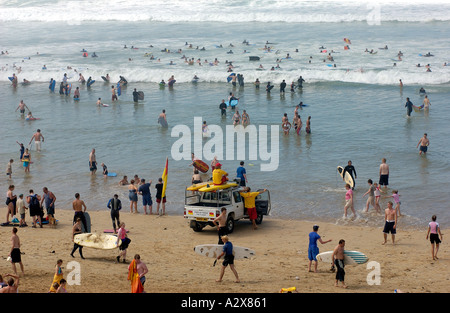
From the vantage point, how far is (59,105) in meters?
38.2

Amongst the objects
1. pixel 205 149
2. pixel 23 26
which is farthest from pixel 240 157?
pixel 23 26

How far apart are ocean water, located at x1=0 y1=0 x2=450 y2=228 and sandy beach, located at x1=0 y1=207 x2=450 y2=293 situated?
69.1 inches

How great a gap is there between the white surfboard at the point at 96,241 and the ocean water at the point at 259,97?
5718 mm

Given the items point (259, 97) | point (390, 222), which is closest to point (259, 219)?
point (390, 222)

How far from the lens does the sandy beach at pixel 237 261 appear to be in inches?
519

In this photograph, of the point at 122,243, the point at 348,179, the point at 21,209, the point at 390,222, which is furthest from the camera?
the point at 348,179

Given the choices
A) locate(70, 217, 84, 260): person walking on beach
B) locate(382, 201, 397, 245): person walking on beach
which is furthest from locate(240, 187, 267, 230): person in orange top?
locate(70, 217, 84, 260): person walking on beach

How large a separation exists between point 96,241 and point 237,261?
3506 mm

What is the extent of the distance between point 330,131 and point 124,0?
6644 cm

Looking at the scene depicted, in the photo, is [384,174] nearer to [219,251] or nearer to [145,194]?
[145,194]

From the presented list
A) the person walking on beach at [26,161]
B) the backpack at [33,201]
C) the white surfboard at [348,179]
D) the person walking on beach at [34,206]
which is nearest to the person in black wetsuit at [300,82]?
the white surfboard at [348,179]

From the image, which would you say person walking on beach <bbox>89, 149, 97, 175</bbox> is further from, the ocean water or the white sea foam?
the white sea foam

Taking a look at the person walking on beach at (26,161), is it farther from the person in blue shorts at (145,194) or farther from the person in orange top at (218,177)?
the person in orange top at (218,177)

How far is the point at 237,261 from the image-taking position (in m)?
15.3
